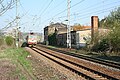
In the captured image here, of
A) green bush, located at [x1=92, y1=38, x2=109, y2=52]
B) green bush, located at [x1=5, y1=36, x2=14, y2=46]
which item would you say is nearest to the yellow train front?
green bush, located at [x1=5, y1=36, x2=14, y2=46]

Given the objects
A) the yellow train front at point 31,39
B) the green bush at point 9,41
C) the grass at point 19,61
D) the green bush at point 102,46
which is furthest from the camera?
the yellow train front at point 31,39

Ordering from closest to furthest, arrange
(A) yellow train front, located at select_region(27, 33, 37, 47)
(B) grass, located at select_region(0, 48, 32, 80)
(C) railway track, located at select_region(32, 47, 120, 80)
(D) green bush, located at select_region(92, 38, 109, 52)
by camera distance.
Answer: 1. (B) grass, located at select_region(0, 48, 32, 80)
2. (C) railway track, located at select_region(32, 47, 120, 80)
3. (D) green bush, located at select_region(92, 38, 109, 52)
4. (A) yellow train front, located at select_region(27, 33, 37, 47)

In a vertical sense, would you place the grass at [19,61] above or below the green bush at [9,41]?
below

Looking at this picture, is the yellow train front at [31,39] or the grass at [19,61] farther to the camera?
the yellow train front at [31,39]

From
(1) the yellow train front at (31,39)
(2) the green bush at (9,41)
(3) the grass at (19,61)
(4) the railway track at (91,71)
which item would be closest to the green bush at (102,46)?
(3) the grass at (19,61)

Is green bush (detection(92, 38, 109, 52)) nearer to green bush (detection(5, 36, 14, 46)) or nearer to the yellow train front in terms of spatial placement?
green bush (detection(5, 36, 14, 46))

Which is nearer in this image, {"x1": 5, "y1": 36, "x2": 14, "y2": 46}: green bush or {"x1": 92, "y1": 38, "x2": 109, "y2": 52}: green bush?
{"x1": 92, "y1": 38, "x2": 109, "y2": 52}: green bush

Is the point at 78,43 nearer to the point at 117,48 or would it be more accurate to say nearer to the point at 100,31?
the point at 100,31

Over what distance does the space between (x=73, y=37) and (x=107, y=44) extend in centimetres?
2243

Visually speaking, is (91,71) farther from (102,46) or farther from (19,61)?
(102,46)

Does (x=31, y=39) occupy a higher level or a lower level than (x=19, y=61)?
higher

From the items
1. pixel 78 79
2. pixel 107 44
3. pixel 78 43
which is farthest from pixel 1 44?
pixel 78 79

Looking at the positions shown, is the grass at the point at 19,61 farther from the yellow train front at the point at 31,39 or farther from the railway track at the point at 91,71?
the yellow train front at the point at 31,39

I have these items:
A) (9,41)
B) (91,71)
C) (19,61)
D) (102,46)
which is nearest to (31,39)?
(9,41)
